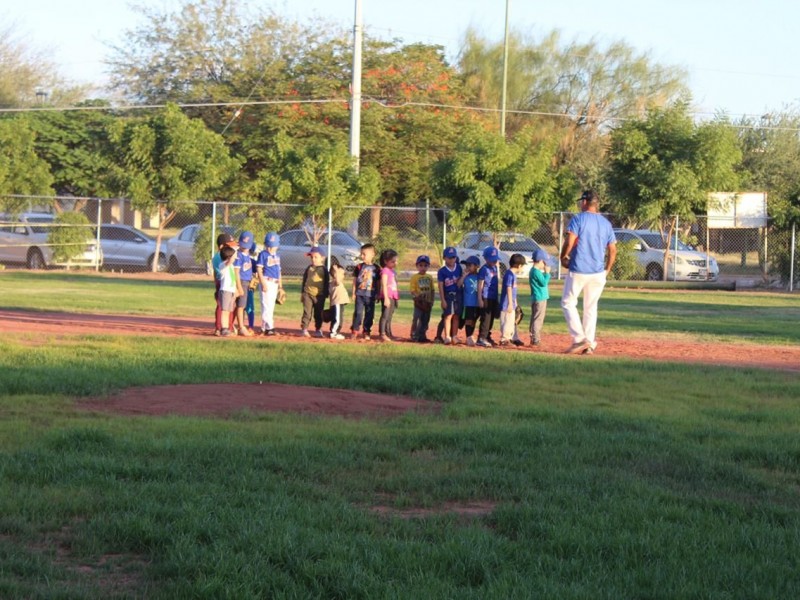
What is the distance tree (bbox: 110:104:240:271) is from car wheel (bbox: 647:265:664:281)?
41.9 feet

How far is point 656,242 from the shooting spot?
113 feet

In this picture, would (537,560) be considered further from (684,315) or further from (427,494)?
(684,315)

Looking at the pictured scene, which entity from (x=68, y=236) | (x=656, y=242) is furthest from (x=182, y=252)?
(x=656, y=242)

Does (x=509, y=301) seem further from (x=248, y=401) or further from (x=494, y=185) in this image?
(x=494, y=185)

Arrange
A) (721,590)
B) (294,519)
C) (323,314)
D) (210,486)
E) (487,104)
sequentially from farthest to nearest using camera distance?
(487,104) < (323,314) < (210,486) < (294,519) < (721,590)

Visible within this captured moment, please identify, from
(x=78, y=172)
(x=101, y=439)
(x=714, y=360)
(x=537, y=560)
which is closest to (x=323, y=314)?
(x=714, y=360)

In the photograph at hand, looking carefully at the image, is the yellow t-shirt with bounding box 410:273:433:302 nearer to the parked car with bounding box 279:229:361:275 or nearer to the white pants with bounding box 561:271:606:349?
the white pants with bounding box 561:271:606:349

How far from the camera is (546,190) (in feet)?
102

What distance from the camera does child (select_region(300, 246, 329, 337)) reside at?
16.0 m

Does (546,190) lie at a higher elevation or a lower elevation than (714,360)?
higher

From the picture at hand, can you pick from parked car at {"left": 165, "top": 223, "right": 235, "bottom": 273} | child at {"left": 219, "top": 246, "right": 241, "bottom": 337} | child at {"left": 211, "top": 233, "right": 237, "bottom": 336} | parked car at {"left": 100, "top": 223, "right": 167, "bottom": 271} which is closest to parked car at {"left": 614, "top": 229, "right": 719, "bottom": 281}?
parked car at {"left": 165, "top": 223, "right": 235, "bottom": 273}

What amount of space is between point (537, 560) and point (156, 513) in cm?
187

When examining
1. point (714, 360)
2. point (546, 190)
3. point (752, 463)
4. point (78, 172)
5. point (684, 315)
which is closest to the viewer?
point (752, 463)

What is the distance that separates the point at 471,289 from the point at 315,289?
7.31ft
